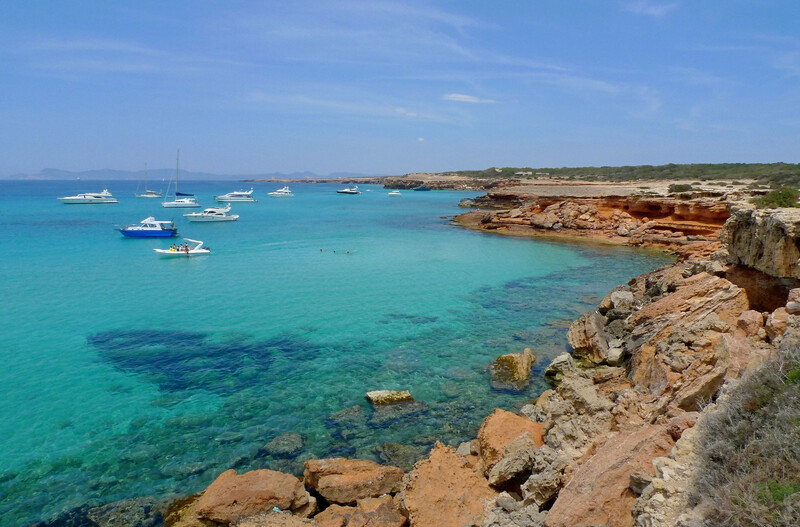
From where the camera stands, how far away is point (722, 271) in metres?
14.1

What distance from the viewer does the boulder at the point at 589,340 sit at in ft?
50.6

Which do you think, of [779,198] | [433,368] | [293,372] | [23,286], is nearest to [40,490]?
[293,372]

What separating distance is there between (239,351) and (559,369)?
1095 cm

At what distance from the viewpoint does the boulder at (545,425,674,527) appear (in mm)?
5828

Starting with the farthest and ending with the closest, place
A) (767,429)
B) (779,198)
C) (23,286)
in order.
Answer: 1. (779,198)
2. (23,286)
3. (767,429)

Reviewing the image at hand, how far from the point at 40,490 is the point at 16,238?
46.2m

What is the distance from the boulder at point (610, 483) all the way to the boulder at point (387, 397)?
6.65m

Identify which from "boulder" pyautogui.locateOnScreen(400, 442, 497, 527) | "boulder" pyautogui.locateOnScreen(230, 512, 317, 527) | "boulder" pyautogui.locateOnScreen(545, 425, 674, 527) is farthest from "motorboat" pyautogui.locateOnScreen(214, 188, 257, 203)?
"boulder" pyautogui.locateOnScreen(545, 425, 674, 527)

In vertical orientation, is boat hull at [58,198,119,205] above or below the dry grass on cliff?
above

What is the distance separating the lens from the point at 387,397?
43.0ft

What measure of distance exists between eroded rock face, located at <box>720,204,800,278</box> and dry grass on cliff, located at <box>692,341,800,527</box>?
18.8ft

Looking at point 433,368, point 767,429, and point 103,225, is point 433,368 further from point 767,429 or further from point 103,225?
point 103,225

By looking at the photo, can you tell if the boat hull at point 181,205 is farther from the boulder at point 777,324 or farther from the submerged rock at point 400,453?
the boulder at point 777,324

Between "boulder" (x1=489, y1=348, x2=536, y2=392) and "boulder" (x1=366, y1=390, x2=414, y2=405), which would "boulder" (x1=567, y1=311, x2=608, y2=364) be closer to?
"boulder" (x1=489, y1=348, x2=536, y2=392)
